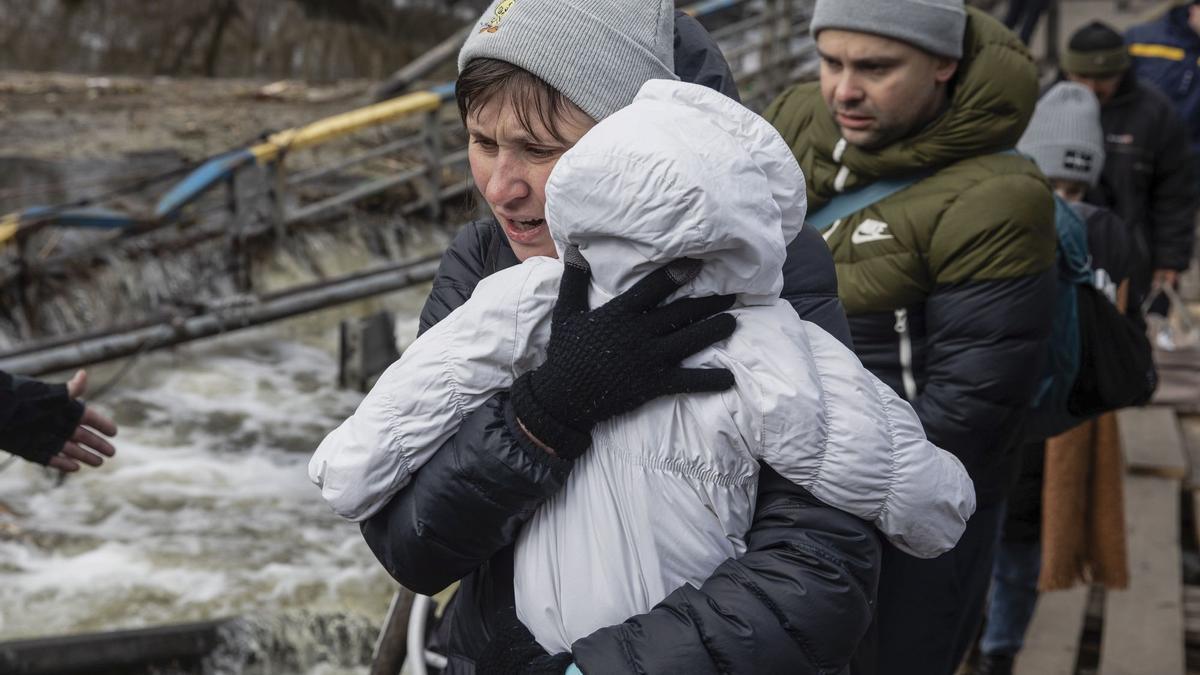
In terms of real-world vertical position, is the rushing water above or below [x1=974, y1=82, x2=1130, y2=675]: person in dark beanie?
below

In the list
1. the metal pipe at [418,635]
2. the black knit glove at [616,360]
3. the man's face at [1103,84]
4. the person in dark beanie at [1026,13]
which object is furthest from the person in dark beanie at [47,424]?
the person in dark beanie at [1026,13]

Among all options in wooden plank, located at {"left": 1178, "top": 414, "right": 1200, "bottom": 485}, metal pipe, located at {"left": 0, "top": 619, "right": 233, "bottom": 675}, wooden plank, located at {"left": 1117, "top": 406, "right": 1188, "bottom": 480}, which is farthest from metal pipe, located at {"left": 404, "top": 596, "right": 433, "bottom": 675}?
wooden plank, located at {"left": 1178, "top": 414, "right": 1200, "bottom": 485}

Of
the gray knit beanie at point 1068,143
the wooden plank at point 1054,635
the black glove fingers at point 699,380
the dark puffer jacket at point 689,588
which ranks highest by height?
the black glove fingers at point 699,380

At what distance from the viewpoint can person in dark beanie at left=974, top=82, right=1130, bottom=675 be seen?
3744 millimetres

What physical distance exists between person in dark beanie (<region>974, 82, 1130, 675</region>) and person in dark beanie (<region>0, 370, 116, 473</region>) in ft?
8.13

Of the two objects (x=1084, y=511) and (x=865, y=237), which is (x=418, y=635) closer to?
(x=865, y=237)

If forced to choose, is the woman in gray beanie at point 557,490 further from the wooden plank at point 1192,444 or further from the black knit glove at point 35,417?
the wooden plank at point 1192,444

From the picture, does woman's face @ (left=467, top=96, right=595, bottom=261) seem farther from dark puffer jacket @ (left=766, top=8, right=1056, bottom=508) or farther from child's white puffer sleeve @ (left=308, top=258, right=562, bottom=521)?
dark puffer jacket @ (left=766, top=8, right=1056, bottom=508)

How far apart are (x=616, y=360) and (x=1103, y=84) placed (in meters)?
4.57

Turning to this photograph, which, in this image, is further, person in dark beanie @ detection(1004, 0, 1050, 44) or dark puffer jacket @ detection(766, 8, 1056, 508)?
person in dark beanie @ detection(1004, 0, 1050, 44)

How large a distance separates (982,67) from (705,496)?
1.56 meters

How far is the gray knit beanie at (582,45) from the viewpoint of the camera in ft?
5.60

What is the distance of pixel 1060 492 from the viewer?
3918mm

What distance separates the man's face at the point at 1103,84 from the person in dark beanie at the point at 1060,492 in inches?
59.0
